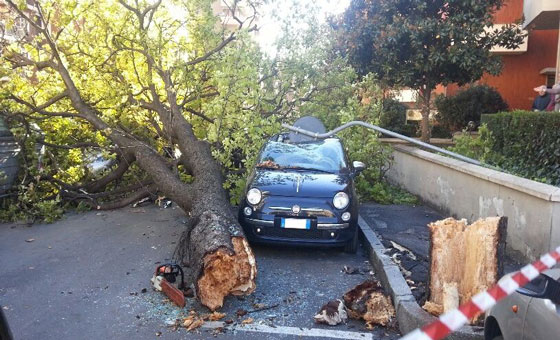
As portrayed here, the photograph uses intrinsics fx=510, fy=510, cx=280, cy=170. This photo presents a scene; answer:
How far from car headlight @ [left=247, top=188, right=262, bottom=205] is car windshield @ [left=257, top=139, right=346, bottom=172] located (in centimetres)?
92

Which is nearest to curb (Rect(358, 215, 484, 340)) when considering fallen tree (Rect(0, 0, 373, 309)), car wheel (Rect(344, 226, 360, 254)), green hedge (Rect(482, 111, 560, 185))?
car wheel (Rect(344, 226, 360, 254))

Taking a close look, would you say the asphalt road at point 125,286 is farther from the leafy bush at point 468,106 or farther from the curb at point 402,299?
the leafy bush at point 468,106

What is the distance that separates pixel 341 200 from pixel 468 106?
35.1 ft

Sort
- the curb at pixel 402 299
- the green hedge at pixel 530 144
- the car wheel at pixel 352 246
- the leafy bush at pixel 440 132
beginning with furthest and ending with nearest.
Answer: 1. the leafy bush at pixel 440 132
2. the green hedge at pixel 530 144
3. the car wheel at pixel 352 246
4. the curb at pixel 402 299

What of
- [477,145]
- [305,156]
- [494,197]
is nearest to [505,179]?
[494,197]

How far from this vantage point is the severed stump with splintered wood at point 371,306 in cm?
497

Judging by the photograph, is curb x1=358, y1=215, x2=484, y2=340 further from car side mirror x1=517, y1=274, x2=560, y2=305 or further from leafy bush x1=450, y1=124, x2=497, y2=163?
leafy bush x1=450, y1=124, x2=497, y2=163

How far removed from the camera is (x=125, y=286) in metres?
5.91

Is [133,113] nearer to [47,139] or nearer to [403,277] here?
[47,139]

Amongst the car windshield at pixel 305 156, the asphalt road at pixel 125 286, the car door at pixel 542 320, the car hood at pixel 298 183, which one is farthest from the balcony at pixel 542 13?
the car door at pixel 542 320

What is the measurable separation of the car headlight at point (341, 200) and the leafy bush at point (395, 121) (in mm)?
10200

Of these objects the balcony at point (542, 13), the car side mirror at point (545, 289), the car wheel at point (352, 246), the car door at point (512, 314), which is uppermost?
the balcony at point (542, 13)

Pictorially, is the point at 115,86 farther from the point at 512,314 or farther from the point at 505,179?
the point at 512,314

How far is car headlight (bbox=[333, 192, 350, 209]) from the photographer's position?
23.0ft
